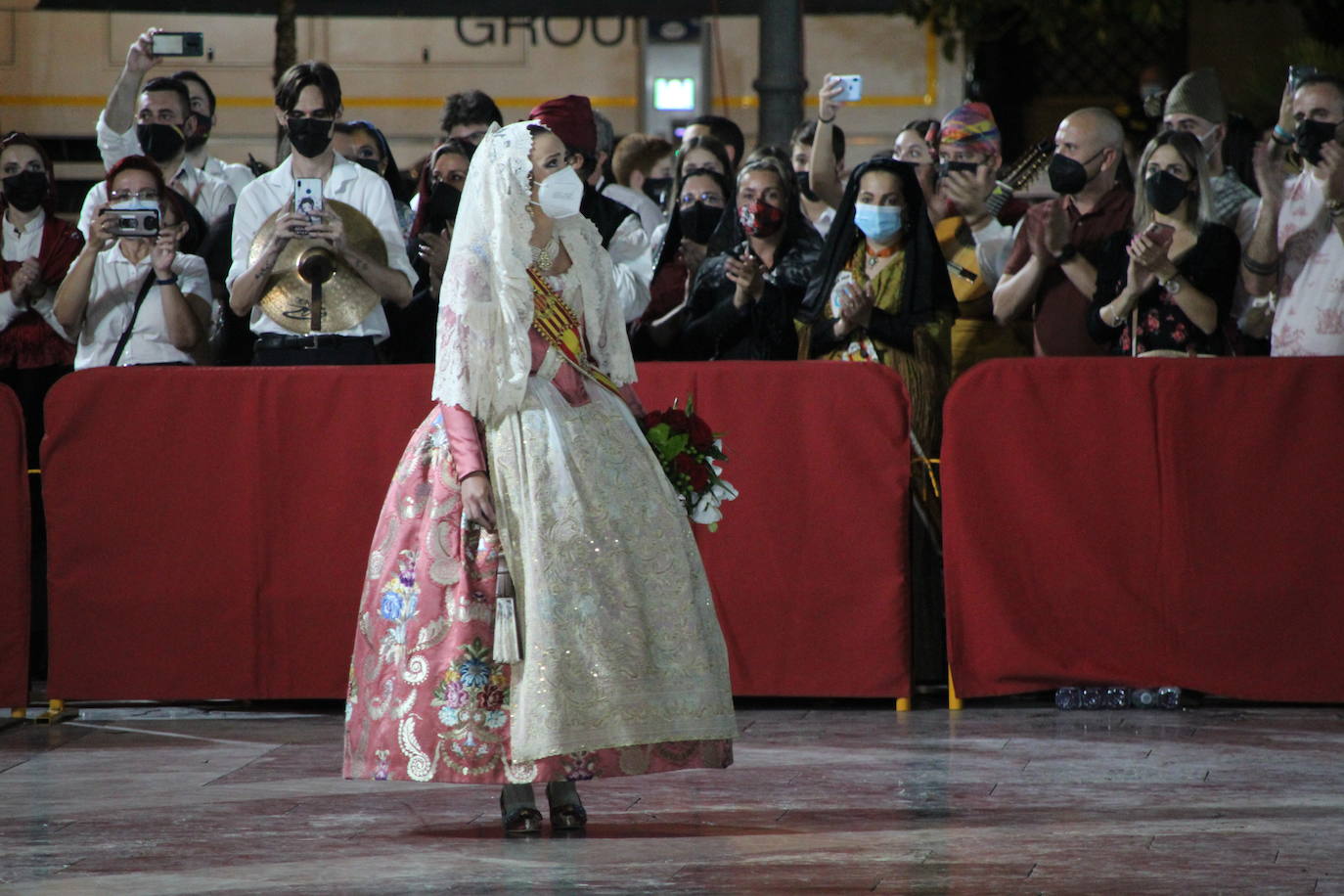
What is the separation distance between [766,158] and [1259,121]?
6.84 m

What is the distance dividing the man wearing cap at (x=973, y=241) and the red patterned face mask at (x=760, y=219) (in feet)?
2.54

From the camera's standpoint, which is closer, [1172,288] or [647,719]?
[647,719]

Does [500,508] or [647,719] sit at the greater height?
[500,508]

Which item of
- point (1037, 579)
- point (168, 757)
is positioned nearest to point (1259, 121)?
point (1037, 579)

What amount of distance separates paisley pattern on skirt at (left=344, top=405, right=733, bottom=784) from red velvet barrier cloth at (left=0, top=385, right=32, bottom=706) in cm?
259

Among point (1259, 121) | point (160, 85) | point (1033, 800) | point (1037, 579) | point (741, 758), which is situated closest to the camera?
point (1033, 800)

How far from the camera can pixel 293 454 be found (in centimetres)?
769

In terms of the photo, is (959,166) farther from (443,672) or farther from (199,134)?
(443,672)

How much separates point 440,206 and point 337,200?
0.59 meters

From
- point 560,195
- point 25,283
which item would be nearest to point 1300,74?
point 560,195

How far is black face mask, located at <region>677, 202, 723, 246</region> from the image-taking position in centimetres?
874

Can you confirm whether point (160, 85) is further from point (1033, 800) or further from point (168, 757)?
point (1033, 800)

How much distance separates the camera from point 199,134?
9.23 meters

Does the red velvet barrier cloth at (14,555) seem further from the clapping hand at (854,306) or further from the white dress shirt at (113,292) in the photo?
the clapping hand at (854,306)
